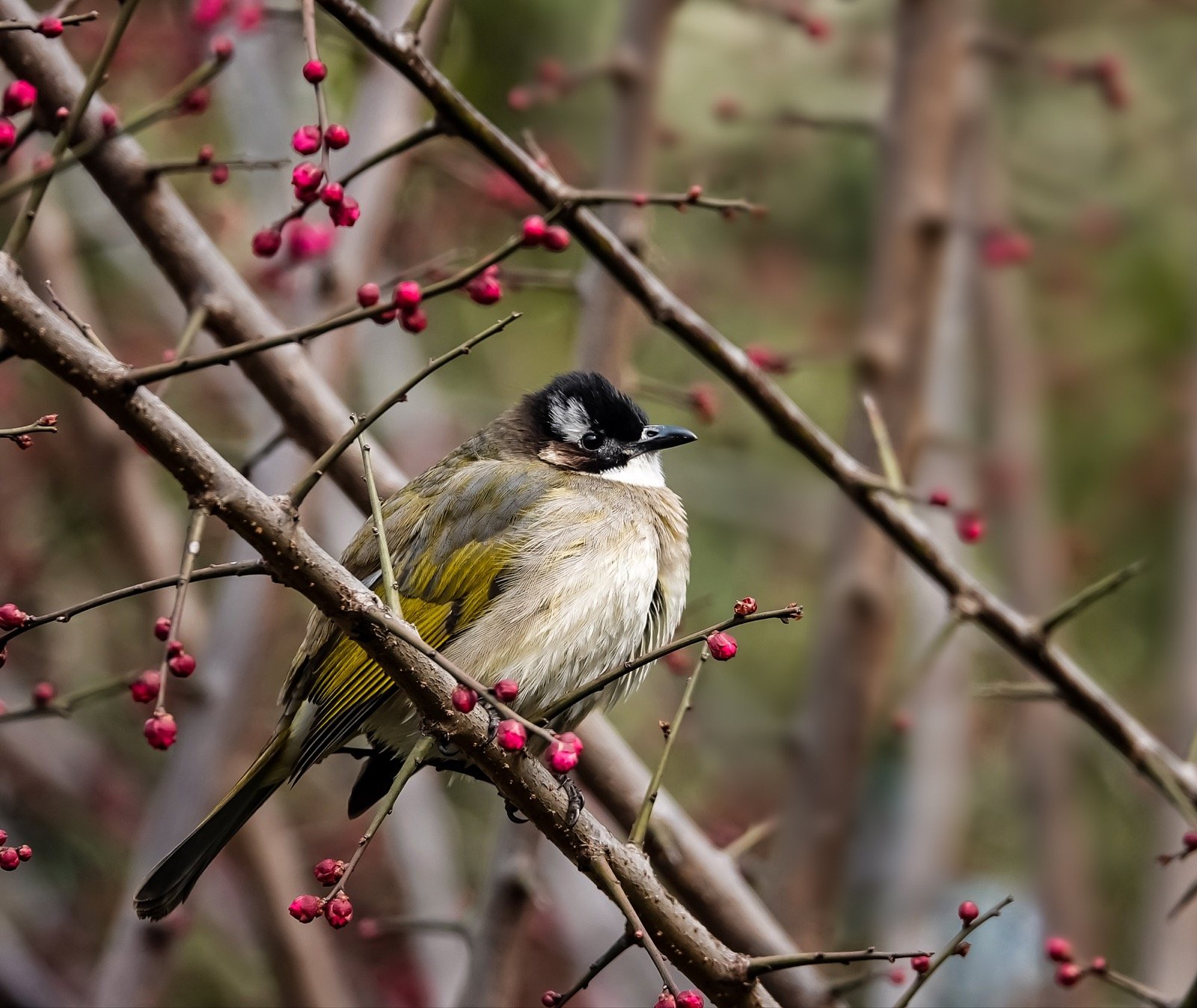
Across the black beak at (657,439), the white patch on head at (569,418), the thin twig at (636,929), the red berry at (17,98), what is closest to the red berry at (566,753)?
the thin twig at (636,929)

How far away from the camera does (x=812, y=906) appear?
4695 mm

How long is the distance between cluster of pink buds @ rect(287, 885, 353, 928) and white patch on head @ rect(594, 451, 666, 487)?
76.7 inches

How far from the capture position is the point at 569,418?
4.34 meters

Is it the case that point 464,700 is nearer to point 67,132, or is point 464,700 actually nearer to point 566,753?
point 566,753

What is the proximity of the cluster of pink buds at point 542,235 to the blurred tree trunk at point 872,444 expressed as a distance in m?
2.22

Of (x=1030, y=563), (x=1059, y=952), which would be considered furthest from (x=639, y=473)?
(x=1030, y=563)

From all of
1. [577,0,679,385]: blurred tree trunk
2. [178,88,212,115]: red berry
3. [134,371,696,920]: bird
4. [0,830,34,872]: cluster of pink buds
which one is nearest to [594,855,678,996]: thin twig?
[0,830,34,872]: cluster of pink buds

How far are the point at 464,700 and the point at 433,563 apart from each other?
4.68 ft

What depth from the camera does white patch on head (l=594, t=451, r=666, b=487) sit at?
4148 mm

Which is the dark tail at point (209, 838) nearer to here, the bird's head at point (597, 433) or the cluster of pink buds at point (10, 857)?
the cluster of pink buds at point (10, 857)

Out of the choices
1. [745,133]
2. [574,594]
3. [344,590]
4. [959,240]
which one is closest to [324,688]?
[574,594]

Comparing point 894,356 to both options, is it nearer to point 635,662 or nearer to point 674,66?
point 635,662

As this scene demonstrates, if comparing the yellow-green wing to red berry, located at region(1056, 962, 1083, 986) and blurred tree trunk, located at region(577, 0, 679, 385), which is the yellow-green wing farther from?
red berry, located at region(1056, 962, 1083, 986)

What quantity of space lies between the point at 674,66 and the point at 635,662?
269 inches
